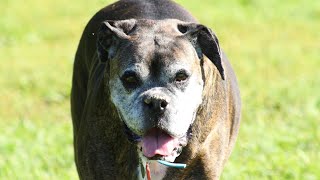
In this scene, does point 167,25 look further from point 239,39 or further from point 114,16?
point 239,39

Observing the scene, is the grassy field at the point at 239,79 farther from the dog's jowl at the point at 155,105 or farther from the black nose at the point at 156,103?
the black nose at the point at 156,103

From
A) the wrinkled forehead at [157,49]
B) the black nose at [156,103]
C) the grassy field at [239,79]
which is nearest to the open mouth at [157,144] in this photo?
the black nose at [156,103]

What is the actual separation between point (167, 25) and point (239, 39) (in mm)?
10208

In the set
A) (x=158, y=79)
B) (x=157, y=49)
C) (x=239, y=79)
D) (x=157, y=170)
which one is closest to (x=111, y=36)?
(x=157, y=49)

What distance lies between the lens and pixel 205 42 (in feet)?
19.6

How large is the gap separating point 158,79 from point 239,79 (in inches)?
297

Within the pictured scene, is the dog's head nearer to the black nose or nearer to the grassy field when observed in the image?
the black nose

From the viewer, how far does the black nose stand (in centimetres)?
551

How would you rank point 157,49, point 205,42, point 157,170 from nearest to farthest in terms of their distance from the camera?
point 157,49
point 205,42
point 157,170

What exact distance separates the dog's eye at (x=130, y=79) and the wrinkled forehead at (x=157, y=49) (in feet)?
0.17

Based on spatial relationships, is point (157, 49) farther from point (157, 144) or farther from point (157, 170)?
point (157, 170)

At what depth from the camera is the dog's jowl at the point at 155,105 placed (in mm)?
5660

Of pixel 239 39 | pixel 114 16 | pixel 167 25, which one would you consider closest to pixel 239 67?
pixel 239 39

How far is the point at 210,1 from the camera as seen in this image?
1934cm
